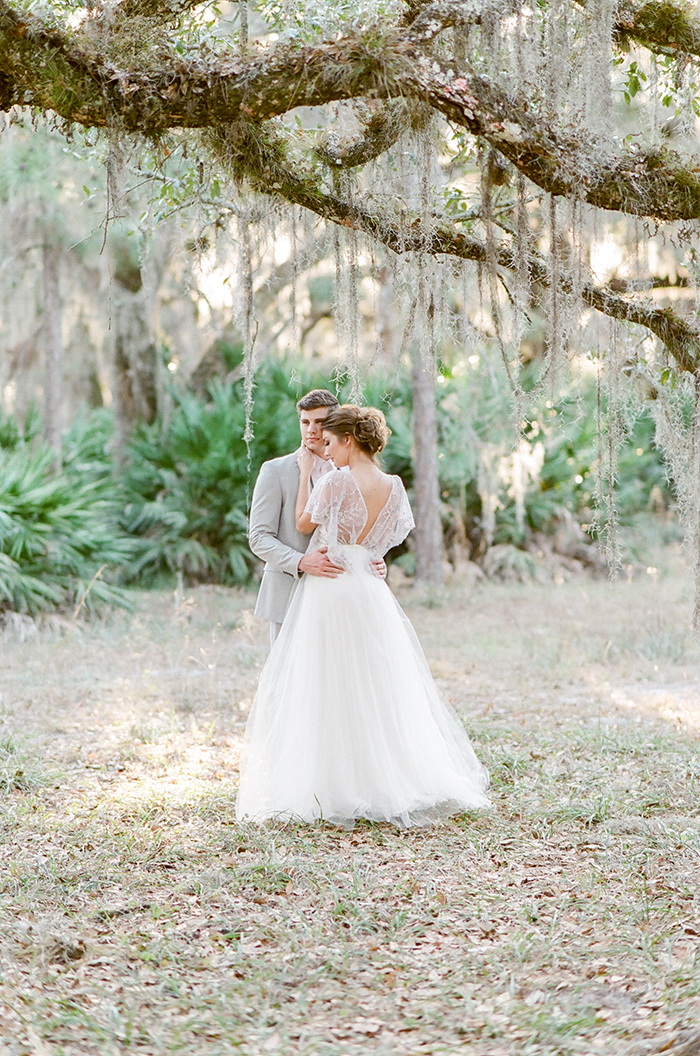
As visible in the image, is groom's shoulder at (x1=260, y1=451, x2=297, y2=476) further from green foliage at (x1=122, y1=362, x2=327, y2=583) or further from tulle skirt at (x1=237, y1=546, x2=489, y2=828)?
green foliage at (x1=122, y1=362, x2=327, y2=583)

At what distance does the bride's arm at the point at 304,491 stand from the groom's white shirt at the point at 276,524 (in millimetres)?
48

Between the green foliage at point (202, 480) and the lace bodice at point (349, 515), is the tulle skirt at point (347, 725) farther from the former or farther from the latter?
the green foliage at point (202, 480)

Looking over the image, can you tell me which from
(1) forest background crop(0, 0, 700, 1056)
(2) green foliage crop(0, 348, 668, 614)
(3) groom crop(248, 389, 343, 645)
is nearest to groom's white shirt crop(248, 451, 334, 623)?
(3) groom crop(248, 389, 343, 645)

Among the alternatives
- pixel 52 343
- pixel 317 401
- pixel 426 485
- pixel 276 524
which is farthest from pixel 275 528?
pixel 52 343

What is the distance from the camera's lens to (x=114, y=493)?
12.3 meters

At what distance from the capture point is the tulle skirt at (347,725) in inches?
184

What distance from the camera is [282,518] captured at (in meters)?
5.21

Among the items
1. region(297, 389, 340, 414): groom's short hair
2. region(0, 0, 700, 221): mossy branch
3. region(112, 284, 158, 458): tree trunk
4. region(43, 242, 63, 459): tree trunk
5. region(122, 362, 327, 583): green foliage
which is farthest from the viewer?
region(112, 284, 158, 458): tree trunk

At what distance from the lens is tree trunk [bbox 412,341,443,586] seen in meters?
11.4

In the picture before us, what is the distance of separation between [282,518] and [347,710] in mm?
1059

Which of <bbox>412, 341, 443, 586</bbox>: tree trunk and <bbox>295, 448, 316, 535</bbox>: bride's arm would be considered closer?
<bbox>295, 448, 316, 535</bbox>: bride's arm

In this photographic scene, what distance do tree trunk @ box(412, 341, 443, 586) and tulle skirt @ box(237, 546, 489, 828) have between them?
6.52 m

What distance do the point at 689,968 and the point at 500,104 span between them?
303cm

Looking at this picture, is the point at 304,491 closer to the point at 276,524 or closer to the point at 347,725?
the point at 276,524
